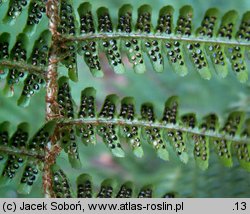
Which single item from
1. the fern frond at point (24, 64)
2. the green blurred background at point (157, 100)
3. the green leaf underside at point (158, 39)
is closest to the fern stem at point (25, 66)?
the fern frond at point (24, 64)

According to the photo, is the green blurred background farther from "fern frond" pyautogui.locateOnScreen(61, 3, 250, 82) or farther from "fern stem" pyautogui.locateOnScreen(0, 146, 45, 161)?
"fern stem" pyautogui.locateOnScreen(0, 146, 45, 161)

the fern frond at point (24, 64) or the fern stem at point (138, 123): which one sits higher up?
the fern frond at point (24, 64)

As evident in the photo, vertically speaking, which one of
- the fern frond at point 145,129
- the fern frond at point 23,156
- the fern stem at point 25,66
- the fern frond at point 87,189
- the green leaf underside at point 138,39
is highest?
the green leaf underside at point 138,39

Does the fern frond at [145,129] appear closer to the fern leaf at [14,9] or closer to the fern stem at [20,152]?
the fern stem at [20,152]

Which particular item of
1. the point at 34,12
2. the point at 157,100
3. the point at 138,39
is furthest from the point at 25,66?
the point at 157,100
